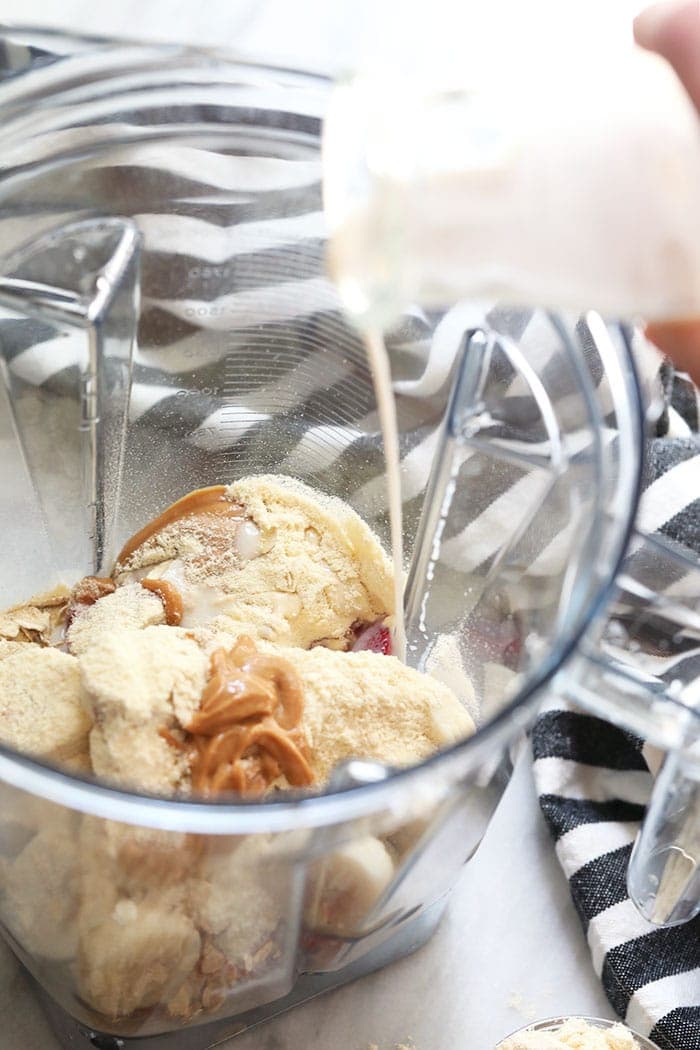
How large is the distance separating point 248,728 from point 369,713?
80 mm

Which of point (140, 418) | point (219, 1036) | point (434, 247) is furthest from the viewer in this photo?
point (140, 418)

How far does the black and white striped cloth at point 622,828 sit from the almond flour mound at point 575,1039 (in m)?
0.04

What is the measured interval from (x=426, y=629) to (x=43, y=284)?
327mm

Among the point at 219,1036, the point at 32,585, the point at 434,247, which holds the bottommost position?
the point at 219,1036

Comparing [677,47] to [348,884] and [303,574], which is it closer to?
[303,574]

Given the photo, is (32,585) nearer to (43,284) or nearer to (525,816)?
(43,284)

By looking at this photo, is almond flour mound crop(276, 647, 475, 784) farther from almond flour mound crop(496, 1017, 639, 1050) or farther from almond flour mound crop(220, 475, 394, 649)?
almond flour mound crop(496, 1017, 639, 1050)

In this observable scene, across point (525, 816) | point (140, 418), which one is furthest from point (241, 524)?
point (525, 816)

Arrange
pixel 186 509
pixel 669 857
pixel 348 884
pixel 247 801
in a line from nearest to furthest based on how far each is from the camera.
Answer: pixel 247 801
pixel 348 884
pixel 669 857
pixel 186 509

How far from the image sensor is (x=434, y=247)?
499 millimetres

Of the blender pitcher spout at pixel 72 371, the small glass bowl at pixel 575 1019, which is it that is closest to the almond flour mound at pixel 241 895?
the small glass bowl at pixel 575 1019

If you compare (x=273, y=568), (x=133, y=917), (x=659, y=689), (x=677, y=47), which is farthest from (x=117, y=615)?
(x=677, y=47)

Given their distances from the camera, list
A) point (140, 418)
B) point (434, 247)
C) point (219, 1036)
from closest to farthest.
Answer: point (434, 247) → point (219, 1036) → point (140, 418)

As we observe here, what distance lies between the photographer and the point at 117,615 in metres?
0.77
